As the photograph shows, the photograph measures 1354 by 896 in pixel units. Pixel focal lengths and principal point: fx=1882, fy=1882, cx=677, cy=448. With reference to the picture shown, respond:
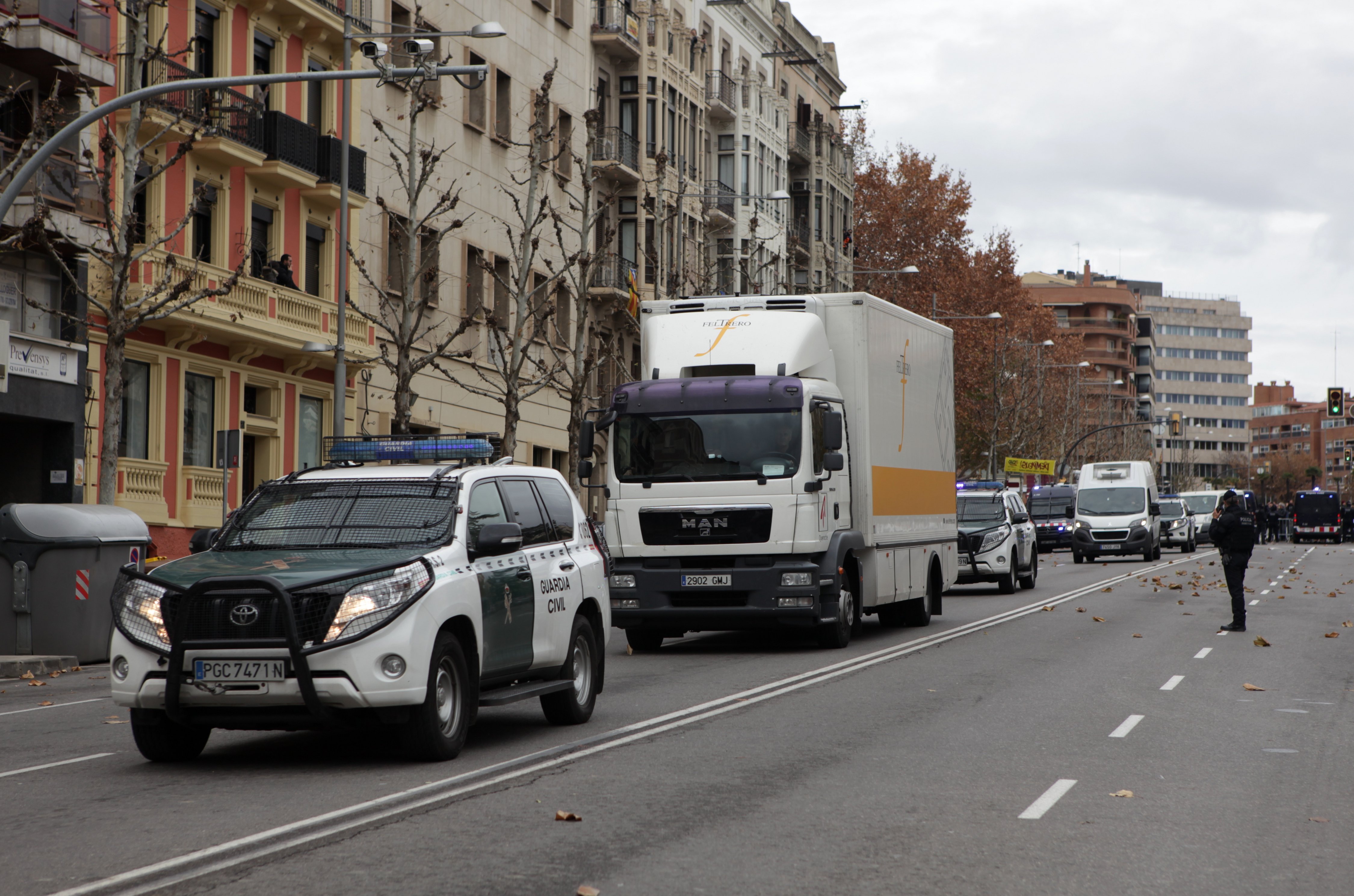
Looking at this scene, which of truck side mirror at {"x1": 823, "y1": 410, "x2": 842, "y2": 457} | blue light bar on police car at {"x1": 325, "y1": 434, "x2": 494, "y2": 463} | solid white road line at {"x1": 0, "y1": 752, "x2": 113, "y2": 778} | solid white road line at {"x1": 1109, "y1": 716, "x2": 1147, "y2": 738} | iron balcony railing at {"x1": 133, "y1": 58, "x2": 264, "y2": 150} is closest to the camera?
solid white road line at {"x1": 0, "y1": 752, "x2": 113, "y2": 778}

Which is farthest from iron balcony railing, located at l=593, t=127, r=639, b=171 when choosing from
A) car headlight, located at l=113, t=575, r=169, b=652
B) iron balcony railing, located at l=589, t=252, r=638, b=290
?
Result: car headlight, located at l=113, t=575, r=169, b=652

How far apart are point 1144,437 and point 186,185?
418 ft

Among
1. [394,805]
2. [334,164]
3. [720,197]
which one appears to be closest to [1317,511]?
[720,197]

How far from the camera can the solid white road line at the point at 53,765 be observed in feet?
35.6

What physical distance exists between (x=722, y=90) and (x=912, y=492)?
42075 millimetres

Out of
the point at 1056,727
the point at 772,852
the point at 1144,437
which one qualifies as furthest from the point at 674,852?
the point at 1144,437

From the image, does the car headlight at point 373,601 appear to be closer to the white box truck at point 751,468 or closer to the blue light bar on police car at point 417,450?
the blue light bar on police car at point 417,450

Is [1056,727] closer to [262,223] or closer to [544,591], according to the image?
[544,591]

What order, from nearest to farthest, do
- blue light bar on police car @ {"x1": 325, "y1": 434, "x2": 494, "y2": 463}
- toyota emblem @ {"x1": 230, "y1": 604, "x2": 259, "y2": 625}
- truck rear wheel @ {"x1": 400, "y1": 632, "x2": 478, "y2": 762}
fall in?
toyota emblem @ {"x1": 230, "y1": 604, "x2": 259, "y2": 625}, truck rear wheel @ {"x1": 400, "y1": 632, "x2": 478, "y2": 762}, blue light bar on police car @ {"x1": 325, "y1": 434, "x2": 494, "y2": 463}

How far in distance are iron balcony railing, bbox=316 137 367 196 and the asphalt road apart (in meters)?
22.8

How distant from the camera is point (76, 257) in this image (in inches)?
1251

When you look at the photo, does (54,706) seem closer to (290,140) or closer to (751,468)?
(751,468)

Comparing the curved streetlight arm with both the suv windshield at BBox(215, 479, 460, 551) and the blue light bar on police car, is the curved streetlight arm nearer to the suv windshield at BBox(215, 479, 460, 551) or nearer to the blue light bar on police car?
the blue light bar on police car

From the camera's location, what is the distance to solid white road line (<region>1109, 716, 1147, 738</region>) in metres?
12.7
